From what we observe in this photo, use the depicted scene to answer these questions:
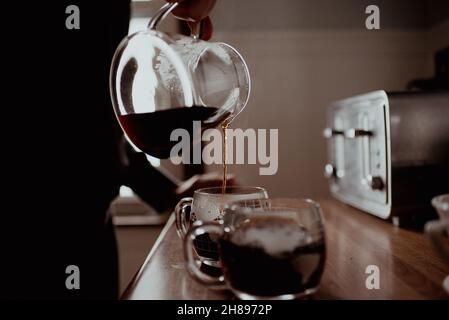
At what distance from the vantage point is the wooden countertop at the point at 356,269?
0.54 meters

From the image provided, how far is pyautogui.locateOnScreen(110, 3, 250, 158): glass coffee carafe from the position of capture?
22.4 inches

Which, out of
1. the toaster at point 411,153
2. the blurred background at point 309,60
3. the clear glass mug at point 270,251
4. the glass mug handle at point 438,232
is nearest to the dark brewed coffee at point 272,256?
the clear glass mug at point 270,251

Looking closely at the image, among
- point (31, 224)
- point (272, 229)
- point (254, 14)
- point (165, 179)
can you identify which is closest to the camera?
point (272, 229)

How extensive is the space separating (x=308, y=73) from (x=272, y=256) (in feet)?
4.50

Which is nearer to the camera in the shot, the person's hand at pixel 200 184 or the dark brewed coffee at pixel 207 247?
the dark brewed coffee at pixel 207 247

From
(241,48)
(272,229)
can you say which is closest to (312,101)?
(241,48)

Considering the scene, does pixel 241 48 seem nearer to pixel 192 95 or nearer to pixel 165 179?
pixel 165 179

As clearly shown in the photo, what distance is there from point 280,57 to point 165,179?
2.61 feet

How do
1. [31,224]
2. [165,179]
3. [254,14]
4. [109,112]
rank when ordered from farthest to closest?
1. [254,14]
2. [165,179]
3. [109,112]
4. [31,224]

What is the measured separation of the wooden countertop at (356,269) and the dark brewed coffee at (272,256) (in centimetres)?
5

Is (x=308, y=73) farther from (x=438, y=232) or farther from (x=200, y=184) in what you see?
(x=438, y=232)

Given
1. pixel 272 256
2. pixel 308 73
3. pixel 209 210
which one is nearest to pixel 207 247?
pixel 209 210

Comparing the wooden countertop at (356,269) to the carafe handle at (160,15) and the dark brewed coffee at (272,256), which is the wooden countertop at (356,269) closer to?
the dark brewed coffee at (272,256)
